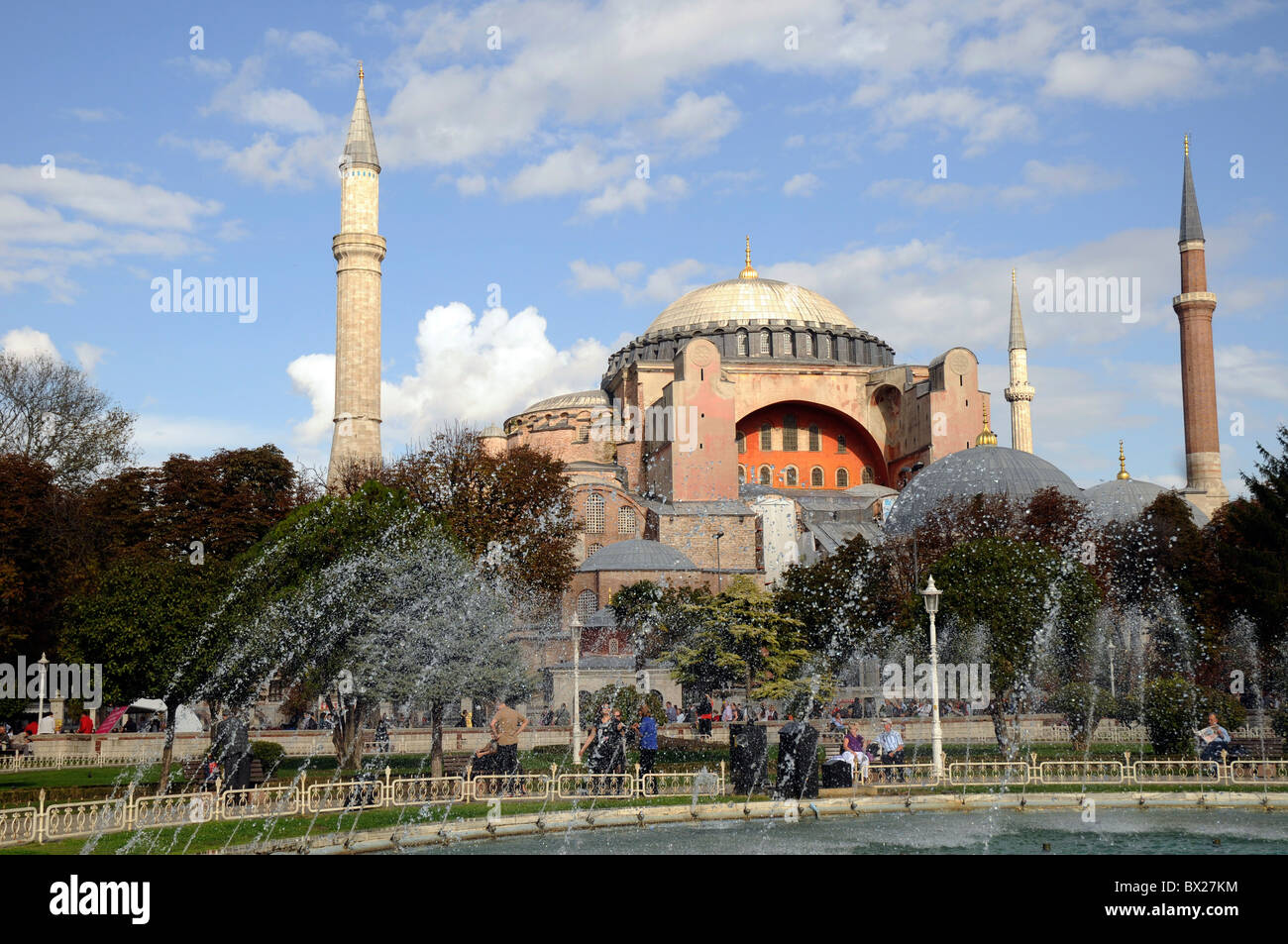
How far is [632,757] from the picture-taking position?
58.3 ft

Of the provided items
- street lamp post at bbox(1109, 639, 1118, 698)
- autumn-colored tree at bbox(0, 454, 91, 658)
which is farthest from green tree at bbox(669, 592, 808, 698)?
autumn-colored tree at bbox(0, 454, 91, 658)

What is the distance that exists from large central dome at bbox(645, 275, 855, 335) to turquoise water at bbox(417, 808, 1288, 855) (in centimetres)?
4808

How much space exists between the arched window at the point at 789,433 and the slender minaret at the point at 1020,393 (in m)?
10.4

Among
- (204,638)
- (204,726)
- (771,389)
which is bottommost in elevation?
(204,726)

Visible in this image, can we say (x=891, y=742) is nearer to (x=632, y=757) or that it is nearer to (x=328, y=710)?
(x=632, y=757)

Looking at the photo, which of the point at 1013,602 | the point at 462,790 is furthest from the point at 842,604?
the point at 462,790

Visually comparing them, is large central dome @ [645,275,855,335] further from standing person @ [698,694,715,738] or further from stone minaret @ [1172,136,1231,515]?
standing person @ [698,694,715,738]

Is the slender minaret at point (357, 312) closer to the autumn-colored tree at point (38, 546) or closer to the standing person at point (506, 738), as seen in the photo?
the autumn-colored tree at point (38, 546)

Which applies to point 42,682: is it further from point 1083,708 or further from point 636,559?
point 1083,708

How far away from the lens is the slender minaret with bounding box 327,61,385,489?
39000 millimetres

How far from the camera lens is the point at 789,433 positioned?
55906mm

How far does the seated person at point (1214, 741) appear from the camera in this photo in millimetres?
14648
